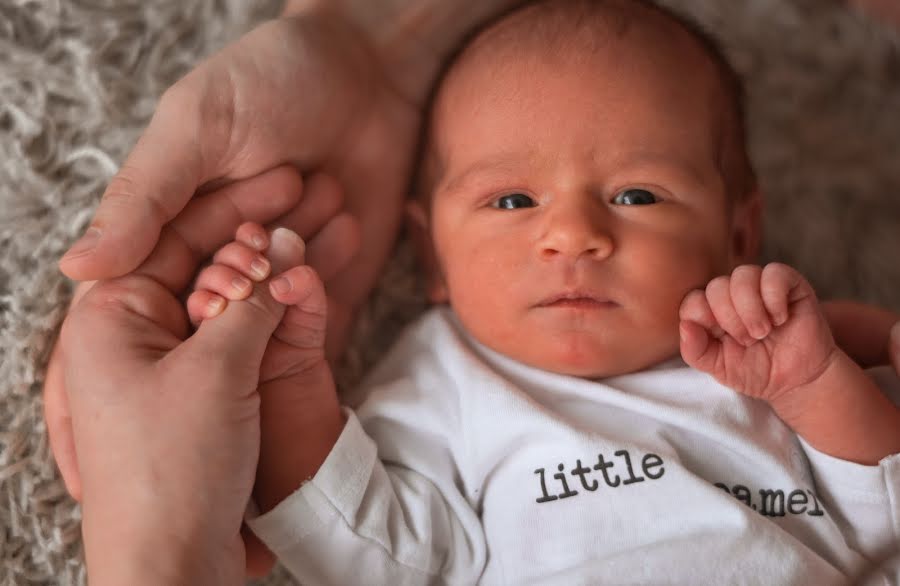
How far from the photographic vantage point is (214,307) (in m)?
1.25

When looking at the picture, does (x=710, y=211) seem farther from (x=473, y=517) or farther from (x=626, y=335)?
(x=473, y=517)

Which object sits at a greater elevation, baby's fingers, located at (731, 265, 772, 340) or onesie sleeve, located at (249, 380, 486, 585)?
baby's fingers, located at (731, 265, 772, 340)

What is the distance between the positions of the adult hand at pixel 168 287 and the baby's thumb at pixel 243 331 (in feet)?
0.04

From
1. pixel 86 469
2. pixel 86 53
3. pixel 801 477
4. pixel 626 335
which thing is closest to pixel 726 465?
pixel 801 477

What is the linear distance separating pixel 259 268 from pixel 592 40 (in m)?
0.58

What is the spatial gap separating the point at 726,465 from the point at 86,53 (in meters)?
1.19

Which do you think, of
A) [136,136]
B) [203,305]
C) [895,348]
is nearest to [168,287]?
[203,305]

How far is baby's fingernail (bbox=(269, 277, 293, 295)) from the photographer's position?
1260mm

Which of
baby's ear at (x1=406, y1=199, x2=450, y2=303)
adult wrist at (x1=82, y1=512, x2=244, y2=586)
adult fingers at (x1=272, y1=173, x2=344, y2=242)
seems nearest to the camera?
adult wrist at (x1=82, y1=512, x2=244, y2=586)

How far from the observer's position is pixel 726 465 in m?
1.34

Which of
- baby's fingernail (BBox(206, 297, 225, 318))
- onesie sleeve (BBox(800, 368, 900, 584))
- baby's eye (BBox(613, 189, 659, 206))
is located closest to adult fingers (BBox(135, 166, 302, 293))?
baby's fingernail (BBox(206, 297, 225, 318))

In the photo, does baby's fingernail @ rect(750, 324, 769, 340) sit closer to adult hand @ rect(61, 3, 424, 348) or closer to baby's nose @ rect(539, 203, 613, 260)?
baby's nose @ rect(539, 203, 613, 260)

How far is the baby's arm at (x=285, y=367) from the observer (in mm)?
1273

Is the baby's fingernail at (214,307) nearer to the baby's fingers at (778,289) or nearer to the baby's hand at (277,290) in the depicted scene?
the baby's hand at (277,290)
